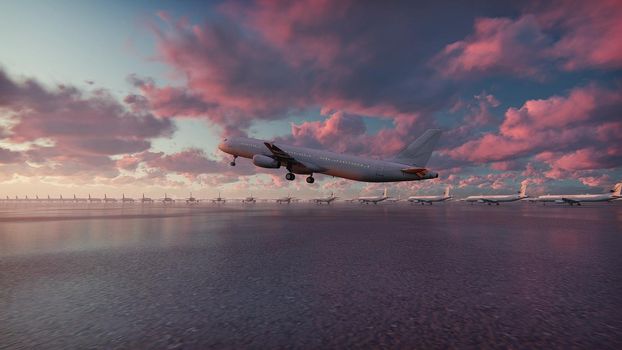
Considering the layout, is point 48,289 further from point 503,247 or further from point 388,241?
point 503,247

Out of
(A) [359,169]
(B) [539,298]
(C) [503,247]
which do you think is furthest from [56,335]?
(A) [359,169]

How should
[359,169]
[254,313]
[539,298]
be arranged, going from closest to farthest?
[254,313]
[539,298]
[359,169]

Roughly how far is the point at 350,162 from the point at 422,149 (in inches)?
393

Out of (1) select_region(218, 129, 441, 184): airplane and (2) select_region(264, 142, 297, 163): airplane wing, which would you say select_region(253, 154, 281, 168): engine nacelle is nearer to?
(1) select_region(218, 129, 441, 184): airplane

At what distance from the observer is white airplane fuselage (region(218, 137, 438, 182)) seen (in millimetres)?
42125

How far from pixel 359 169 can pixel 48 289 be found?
37826mm

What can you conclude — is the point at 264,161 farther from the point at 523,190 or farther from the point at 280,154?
the point at 523,190

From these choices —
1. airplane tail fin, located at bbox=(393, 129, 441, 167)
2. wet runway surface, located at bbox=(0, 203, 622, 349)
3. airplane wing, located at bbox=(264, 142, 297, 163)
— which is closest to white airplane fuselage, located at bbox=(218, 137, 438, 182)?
airplane wing, located at bbox=(264, 142, 297, 163)

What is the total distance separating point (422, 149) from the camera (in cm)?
4400

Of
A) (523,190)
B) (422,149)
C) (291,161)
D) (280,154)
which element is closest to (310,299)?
(280,154)

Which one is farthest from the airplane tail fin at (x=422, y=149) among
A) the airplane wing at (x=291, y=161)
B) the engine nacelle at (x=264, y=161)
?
the engine nacelle at (x=264, y=161)

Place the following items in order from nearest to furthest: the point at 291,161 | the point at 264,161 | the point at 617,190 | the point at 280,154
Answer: the point at 264,161, the point at 280,154, the point at 291,161, the point at 617,190

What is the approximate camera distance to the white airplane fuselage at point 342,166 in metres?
42.1

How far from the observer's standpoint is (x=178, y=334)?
4277 millimetres
